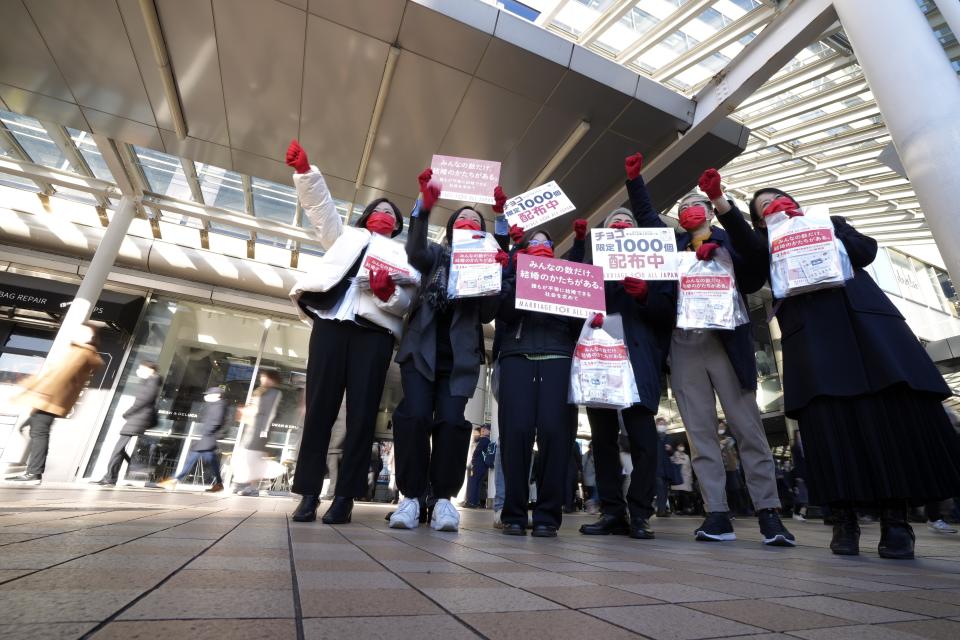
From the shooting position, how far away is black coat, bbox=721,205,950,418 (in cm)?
211

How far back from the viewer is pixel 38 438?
18.8 feet

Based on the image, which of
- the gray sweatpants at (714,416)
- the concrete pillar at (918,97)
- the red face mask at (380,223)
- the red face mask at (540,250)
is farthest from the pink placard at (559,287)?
the concrete pillar at (918,97)

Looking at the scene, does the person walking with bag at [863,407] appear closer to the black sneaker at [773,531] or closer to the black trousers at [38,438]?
the black sneaker at [773,531]

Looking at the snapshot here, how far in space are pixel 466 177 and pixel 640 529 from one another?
2.64 metres

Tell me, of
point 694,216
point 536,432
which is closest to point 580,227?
point 694,216

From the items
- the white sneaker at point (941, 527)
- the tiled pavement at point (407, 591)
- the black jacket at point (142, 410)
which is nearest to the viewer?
the tiled pavement at point (407, 591)

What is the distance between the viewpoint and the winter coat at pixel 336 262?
8.79 ft


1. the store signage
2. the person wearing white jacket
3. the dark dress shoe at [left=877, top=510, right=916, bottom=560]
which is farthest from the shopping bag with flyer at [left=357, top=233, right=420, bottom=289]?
the dark dress shoe at [left=877, top=510, right=916, bottom=560]

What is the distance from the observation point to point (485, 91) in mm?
5152

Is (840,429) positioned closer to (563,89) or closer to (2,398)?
(563,89)

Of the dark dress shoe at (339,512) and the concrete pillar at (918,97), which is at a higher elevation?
the concrete pillar at (918,97)

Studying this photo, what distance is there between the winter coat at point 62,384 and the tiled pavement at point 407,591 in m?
4.27

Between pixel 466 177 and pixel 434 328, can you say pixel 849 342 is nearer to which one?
pixel 434 328

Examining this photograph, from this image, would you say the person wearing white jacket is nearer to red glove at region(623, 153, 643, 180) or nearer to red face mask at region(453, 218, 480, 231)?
red face mask at region(453, 218, 480, 231)
